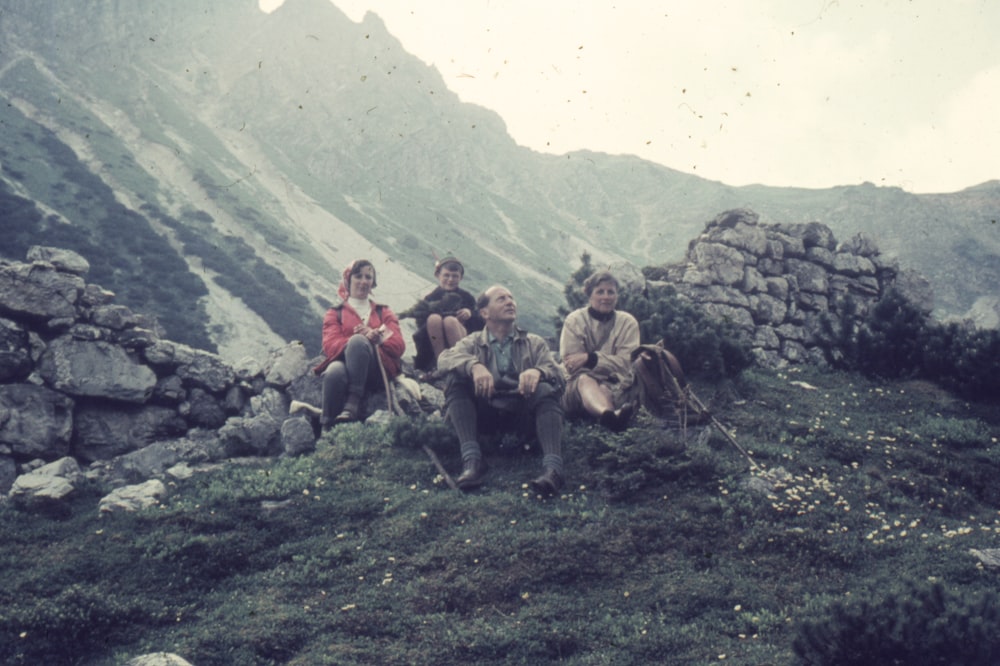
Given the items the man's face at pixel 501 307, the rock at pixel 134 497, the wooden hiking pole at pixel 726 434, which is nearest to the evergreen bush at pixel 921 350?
the wooden hiking pole at pixel 726 434

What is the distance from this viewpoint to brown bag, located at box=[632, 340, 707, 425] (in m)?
8.14

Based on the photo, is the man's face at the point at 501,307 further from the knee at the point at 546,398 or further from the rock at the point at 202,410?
the rock at the point at 202,410

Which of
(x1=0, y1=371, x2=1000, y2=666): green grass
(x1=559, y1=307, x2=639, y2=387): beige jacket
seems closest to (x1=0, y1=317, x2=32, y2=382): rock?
(x1=0, y1=371, x2=1000, y2=666): green grass

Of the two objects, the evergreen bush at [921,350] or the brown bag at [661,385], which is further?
the evergreen bush at [921,350]

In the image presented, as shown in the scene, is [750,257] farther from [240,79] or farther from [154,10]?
[154,10]

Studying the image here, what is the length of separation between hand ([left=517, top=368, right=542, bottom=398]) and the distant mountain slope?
1870 centimetres

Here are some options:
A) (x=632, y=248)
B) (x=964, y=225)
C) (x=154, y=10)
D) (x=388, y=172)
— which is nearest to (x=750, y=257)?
(x=964, y=225)

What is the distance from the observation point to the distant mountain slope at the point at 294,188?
58656 mm

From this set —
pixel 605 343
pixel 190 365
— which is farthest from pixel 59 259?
pixel 605 343

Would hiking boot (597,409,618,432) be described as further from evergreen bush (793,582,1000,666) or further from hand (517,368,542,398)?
evergreen bush (793,582,1000,666)

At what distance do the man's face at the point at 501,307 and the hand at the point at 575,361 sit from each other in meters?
0.94

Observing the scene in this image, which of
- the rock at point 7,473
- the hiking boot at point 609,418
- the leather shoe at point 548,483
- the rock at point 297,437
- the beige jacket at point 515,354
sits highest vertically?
the beige jacket at point 515,354

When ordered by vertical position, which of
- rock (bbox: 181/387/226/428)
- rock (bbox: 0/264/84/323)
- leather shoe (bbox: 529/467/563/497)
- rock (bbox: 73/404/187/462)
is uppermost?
rock (bbox: 0/264/84/323)

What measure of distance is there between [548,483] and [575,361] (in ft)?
6.23
